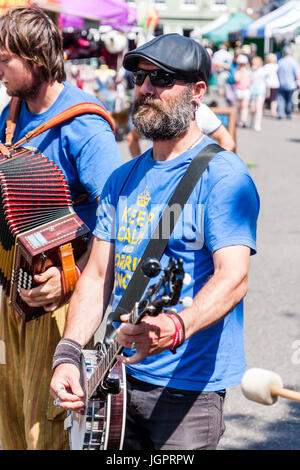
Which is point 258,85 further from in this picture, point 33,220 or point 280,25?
point 33,220

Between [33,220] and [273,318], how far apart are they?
3.49 meters

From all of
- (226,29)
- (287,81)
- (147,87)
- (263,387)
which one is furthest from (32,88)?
(226,29)

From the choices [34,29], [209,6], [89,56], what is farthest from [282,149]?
[209,6]

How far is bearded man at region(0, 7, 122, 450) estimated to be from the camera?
3035 mm

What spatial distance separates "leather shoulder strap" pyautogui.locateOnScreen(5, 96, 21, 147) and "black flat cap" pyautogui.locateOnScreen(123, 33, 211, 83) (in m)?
0.91

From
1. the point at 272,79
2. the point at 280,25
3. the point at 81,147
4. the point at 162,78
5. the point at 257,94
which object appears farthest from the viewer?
the point at 280,25

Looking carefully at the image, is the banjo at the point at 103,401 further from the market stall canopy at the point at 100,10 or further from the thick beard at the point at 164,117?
the market stall canopy at the point at 100,10

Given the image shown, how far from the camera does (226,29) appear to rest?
38250 mm

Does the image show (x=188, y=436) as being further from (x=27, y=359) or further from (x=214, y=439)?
(x=27, y=359)

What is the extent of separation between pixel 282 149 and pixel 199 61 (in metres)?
14.4

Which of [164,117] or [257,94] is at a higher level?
[164,117]

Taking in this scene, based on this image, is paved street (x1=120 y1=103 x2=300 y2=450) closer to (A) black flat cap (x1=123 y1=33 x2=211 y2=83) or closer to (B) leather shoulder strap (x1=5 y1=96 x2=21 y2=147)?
(B) leather shoulder strap (x1=5 y1=96 x2=21 y2=147)

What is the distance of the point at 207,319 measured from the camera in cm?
216

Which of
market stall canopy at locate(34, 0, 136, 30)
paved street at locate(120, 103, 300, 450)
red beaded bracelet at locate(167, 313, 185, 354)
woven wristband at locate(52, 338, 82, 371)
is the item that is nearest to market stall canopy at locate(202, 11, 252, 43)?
market stall canopy at locate(34, 0, 136, 30)
